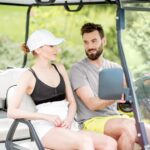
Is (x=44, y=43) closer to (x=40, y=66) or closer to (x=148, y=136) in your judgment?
(x=40, y=66)

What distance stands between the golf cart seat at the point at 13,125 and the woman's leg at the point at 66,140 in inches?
3.1

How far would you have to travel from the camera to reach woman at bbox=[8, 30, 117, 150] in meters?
4.00

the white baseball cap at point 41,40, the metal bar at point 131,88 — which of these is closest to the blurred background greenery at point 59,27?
the white baseball cap at point 41,40

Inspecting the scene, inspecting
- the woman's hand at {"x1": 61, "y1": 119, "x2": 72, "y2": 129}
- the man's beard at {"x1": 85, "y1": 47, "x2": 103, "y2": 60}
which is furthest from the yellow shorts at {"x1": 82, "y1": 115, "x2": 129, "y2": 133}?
the man's beard at {"x1": 85, "y1": 47, "x2": 103, "y2": 60}

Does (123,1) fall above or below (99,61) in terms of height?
above

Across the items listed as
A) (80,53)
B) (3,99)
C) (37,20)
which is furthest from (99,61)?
(80,53)

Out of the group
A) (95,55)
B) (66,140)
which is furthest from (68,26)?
(66,140)

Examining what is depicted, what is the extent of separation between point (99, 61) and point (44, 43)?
2.05ft

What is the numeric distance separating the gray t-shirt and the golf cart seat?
0.38 meters

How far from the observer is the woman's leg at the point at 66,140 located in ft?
12.9

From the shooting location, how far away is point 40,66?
4.28 meters

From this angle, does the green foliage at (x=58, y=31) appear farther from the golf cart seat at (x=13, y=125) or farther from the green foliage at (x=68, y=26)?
the golf cart seat at (x=13, y=125)

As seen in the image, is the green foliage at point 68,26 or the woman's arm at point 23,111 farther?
the green foliage at point 68,26

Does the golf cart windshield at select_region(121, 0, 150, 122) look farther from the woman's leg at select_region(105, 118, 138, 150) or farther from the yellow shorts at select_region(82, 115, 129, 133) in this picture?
the yellow shorts at select_region(82, 115, 129, 133)
